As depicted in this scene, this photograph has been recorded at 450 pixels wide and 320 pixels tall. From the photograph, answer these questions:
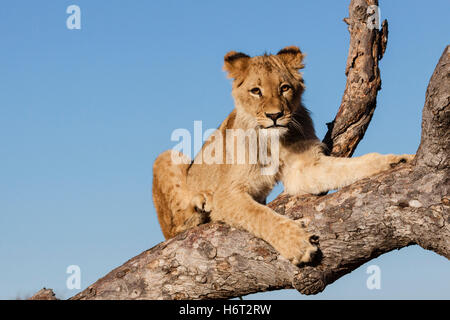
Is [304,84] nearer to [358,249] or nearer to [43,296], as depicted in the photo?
[358,249]

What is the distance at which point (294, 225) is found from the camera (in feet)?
14.4

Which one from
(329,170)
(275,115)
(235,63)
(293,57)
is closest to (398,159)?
(329,170)

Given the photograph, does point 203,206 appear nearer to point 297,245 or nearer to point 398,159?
point 297,245

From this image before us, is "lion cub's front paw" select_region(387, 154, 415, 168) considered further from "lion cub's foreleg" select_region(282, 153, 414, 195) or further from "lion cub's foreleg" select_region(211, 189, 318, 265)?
"lion cub's foreleg" select_region(211, 189, 318, 265)

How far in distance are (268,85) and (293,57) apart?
2.31 feet

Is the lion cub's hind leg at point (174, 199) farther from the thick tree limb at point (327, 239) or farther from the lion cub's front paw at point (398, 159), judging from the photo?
the lion cub's front paw at point (398, 159)

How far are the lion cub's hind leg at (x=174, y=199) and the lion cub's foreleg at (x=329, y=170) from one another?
85 cm

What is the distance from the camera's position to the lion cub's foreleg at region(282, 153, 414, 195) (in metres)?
4.77

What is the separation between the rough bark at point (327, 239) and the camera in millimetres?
3896

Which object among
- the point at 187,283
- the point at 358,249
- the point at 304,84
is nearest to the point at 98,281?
the point at 187,283

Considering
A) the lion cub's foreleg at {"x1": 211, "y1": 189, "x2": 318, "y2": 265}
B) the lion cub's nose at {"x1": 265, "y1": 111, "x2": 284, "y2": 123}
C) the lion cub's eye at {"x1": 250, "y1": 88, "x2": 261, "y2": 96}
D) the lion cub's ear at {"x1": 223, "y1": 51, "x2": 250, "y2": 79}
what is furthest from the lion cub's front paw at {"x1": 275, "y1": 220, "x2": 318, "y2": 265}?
the lion cub's ear at {"x1": 223, "y1": 51, "x2": 250, "y2": 79}

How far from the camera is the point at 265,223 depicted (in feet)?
15.0

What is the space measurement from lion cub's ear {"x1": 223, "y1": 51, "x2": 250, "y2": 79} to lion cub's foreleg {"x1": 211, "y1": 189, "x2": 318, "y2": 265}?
1.24 metres
